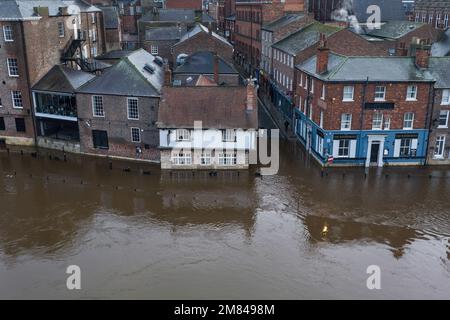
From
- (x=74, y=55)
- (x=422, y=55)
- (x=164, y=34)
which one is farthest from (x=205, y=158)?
(x=164, y=34)

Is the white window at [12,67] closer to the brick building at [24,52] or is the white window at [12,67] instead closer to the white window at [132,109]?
the brick building at [24,52]

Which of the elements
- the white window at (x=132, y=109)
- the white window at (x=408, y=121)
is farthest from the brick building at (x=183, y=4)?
the white window at (x=408, y=121)

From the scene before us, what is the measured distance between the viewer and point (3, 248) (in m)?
24.8

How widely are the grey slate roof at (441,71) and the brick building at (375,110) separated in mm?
789

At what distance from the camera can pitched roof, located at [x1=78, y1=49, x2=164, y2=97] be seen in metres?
36.7

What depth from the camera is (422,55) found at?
3594 centimetres

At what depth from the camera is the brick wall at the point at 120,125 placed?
36.8 meters

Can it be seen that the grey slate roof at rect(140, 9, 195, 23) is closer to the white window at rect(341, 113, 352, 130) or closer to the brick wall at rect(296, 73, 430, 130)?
the brick wall at rect(296, 73, 430, 130)

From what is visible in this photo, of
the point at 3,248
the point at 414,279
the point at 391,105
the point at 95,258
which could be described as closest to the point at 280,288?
the point at 414,279

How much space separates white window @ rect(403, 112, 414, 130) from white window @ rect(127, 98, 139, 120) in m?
21.8

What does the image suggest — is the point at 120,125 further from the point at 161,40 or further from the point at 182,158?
the point at 161,40

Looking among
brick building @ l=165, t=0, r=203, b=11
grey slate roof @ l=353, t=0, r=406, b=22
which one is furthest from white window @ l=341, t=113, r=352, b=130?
brick building @ l=165, t=0, r=203, b=11

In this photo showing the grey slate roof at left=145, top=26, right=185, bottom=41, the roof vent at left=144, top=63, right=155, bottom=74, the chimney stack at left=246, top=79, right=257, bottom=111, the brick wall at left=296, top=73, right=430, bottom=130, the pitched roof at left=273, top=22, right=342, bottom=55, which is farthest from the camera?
the grey slate roof at left=145, top=26, right=185, bottom=41

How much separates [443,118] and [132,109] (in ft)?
83.6
